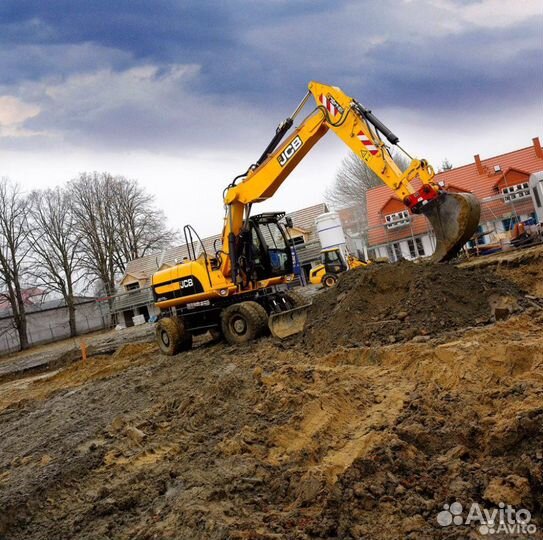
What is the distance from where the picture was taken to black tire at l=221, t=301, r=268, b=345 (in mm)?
10383

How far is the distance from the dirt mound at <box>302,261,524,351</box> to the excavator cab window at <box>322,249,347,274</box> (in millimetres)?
12731

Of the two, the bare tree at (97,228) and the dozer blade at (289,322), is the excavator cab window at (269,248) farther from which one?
the bare tree at (97,228)

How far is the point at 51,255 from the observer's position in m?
41.7

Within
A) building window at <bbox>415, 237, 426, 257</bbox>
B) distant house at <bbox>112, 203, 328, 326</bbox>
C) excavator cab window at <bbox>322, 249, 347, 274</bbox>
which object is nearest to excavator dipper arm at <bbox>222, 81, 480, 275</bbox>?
excavator cab window at <bbox>322, 249, 347, 274</bbox>

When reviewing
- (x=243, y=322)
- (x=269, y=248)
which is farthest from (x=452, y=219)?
(x=243, y=322)

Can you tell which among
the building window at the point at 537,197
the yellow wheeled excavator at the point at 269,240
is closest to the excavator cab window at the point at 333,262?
the building window at the point at 537,197

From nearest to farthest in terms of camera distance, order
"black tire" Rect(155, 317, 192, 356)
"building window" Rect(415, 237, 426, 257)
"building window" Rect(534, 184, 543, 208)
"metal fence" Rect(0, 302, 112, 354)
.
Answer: "black tire" Rect(155, 317, 192, 356) < "building window" Rect(534, 184, 543, 208) < "building window" Rect(415, 237, 426, 257) < "metal fence" Rect(0, 302, 112, 354)

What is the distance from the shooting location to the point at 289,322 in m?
9.44

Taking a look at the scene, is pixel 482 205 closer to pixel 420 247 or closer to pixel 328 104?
pixel 420 247

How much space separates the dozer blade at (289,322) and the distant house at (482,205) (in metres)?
16.4

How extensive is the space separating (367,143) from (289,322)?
358cm

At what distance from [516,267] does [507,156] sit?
23.2 metres

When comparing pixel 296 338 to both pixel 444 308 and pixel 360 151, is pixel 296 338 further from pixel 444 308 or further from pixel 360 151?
pixel 360 151

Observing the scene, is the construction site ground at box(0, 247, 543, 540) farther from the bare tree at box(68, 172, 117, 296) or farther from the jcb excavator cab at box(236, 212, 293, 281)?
the bare tree at box(68, 172, 117, 296)
